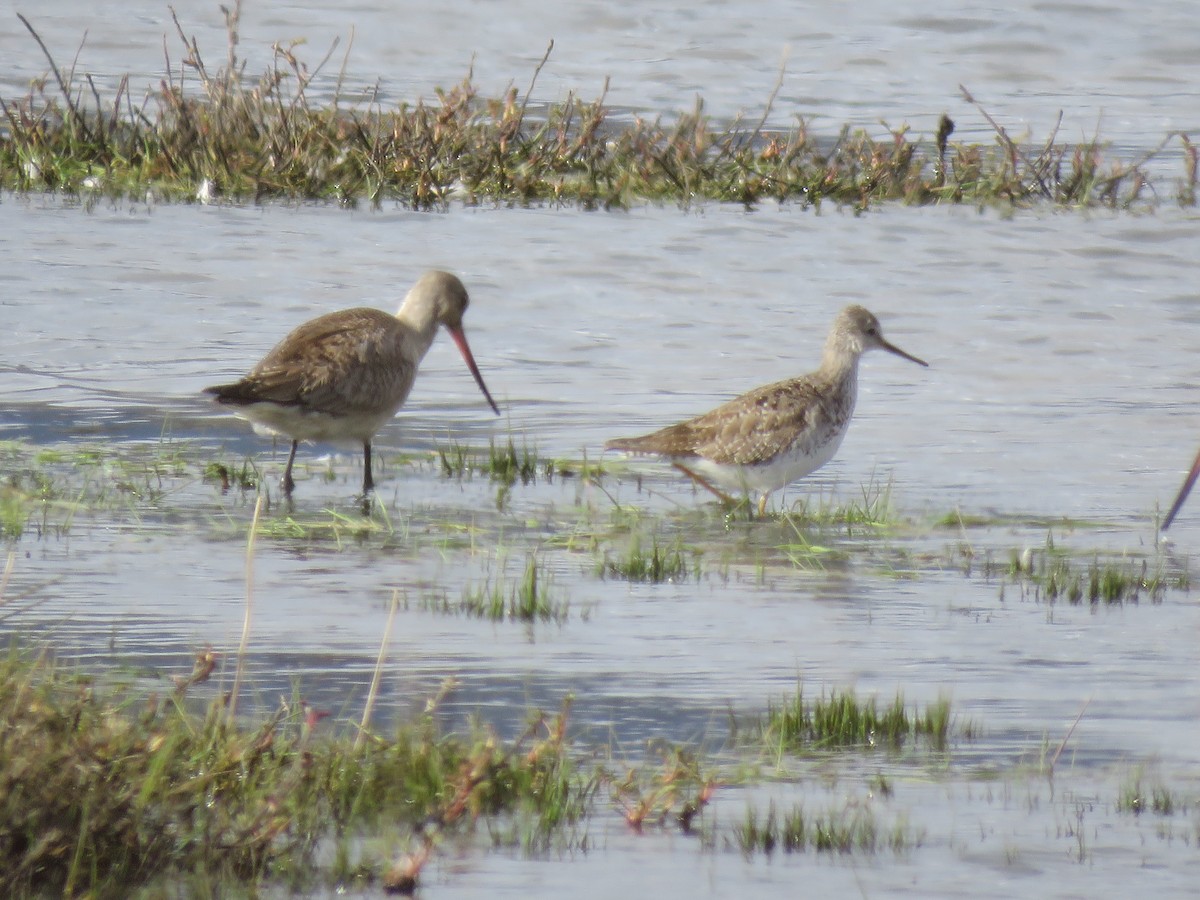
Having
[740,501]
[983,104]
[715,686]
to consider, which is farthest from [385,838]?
[983,104]

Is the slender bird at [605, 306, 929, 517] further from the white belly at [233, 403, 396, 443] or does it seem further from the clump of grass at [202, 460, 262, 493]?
the clump of grass at [202, 460, 262, 493]

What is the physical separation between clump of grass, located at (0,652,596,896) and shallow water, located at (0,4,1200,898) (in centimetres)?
22

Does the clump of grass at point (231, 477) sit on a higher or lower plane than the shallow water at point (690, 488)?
lower

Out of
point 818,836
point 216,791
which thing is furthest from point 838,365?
point 216,791

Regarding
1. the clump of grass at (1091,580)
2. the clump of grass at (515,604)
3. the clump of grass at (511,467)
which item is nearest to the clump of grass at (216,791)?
the clump of grass at (515,604)

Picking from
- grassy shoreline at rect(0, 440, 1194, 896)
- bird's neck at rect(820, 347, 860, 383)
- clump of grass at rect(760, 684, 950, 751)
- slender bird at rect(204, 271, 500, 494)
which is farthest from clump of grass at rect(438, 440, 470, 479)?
clump of grass at rect(760, 684, 950, 751)

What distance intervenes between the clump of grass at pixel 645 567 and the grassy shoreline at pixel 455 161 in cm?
999

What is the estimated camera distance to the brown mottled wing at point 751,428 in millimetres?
10297

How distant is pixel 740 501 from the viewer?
34.6ft

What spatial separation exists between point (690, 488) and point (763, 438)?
2.71 ft

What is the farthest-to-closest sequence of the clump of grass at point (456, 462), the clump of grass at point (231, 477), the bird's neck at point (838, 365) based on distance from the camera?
A: the bird's neck at point (838, 365), the clump of grass at point (456, 462), the clump of grass at point (231, 477)

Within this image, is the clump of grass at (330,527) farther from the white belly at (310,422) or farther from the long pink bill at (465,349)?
the long pink bill at (465,349)

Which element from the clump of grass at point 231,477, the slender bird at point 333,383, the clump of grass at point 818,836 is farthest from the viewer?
→ the slender bird at point 333,383

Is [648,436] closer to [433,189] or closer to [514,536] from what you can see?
[514,536]
